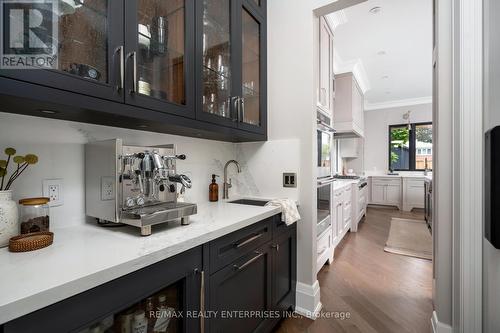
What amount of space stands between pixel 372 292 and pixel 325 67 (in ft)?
7.63

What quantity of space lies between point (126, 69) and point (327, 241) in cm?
246

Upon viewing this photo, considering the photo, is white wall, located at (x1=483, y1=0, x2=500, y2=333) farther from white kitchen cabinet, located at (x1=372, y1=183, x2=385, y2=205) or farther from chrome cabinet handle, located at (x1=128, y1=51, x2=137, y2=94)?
white kitchen cabinet, located at (x1=372, y1=183, x2=385, y2=205)

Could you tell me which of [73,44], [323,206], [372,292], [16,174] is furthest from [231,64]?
[372,292]

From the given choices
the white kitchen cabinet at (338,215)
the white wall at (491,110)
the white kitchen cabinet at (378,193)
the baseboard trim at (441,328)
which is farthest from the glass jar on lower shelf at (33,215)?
the white kitchen cabinet at (378,193)

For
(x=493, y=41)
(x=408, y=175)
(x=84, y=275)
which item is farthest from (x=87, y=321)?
(x=408, y=175)

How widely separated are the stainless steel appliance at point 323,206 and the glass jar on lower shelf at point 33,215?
187cm

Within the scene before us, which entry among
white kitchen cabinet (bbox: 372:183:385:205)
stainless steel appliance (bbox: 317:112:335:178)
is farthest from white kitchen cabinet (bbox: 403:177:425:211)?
stainless steel appliance (bbox: 317:112:335:178)

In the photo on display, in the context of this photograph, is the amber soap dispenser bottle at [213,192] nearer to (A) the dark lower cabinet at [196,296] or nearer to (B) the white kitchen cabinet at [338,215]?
(A) the dark lower cabinet at [196,296]

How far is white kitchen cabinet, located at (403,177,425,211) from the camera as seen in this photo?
5.46 metres

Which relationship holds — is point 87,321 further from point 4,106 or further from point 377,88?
point 377,88

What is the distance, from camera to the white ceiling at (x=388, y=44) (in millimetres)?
2613

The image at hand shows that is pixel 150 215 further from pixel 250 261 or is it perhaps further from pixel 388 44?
pixel 388 44

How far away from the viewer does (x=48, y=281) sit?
54cm

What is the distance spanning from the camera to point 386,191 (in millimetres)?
5914
